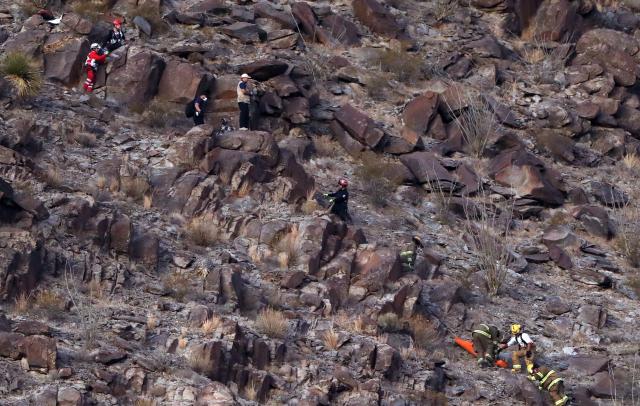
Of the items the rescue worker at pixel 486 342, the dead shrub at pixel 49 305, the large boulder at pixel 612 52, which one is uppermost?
the large boulder at pixel 612 52

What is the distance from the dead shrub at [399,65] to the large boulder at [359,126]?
3.21m

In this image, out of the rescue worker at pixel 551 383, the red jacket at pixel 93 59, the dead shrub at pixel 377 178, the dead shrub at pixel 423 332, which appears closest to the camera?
the rescue worker at pixel 551 383

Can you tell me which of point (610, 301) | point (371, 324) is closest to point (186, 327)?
point (371, 324)

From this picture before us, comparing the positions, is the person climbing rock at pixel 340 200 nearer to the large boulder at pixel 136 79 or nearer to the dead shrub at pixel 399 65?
the large boulder at pixel 136 79

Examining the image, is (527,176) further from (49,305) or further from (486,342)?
(49,305)

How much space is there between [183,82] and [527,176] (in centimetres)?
841

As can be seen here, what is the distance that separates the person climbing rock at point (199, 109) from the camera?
91.6 feet

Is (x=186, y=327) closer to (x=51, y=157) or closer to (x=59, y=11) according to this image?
(x=51, y=157)

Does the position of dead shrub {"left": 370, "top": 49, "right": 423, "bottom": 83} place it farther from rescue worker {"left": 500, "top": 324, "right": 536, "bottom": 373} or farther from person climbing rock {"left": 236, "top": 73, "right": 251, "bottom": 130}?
rescue worker {"left": 500, "top": 324, "right": 536, "bottom": 373}

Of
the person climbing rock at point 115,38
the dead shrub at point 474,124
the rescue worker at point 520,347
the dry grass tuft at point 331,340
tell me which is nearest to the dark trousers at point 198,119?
the person climbing rock at point 115,38

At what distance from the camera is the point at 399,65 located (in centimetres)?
3350

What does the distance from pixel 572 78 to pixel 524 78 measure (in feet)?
4.25

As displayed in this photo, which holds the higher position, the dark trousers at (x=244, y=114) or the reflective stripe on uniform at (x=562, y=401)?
the dark trousers at (x=244, y=114)

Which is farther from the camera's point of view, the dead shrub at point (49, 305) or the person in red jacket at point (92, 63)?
the person in red jacket at point (92, 63)
